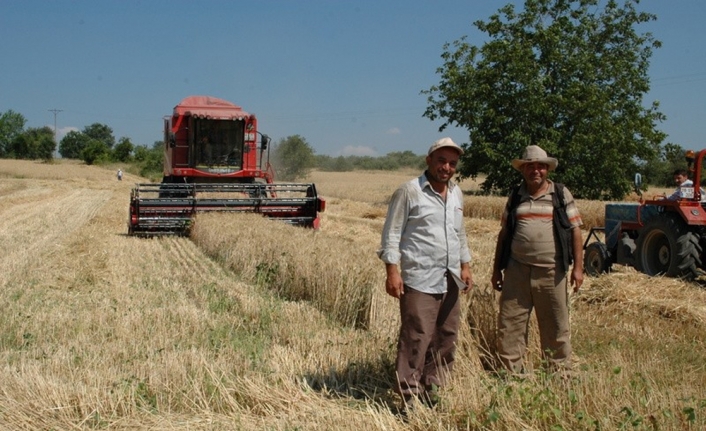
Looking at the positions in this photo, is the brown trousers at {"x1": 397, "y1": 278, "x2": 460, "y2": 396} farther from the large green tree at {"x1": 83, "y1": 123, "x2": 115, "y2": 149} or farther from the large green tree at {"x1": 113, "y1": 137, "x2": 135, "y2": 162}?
the large green tree at {"x1": 83, "y1": 123, "x2": 115, "y2": 149}

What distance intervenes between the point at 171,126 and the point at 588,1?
17.9m

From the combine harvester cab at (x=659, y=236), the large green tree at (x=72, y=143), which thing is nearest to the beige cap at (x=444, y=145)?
the combine harvester cab at (x=659, y=236)

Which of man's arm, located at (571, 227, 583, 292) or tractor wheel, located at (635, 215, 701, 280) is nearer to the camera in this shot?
man's arm, located at (571, 227, 583, 292)

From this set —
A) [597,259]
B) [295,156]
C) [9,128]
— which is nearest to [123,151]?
[295,156]

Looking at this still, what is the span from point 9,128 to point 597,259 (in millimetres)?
109808

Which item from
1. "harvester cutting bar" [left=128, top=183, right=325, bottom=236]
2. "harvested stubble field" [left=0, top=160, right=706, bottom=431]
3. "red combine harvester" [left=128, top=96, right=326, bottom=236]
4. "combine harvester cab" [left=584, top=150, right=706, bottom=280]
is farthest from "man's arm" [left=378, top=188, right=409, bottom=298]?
"red combine harvester" [left=128, top=96, right=326, bottom=236]

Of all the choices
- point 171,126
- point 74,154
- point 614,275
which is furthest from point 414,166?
point 614,275

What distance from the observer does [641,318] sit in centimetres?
688

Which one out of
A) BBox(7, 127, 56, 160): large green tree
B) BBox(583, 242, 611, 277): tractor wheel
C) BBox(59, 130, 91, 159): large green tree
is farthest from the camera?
BBox(59, 130, 91, 159): large green tree

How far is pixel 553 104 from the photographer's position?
2544 cm

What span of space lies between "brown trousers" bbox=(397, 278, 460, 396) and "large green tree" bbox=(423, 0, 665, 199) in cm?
2127

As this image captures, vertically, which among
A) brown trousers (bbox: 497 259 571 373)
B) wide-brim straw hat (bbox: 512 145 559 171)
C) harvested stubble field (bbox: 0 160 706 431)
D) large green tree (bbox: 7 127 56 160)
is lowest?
harvested stubble field (bbox: 0 160 706 431)

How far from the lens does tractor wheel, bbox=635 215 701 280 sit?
8713 millimetres

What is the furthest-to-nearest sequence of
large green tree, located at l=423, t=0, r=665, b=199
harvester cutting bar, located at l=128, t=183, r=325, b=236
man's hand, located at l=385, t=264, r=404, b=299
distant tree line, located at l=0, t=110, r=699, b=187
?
distant tree line, located at l=0, t=110, r=699, b=187
large green tree, located at l=423, t=0, r=665, b=199
harvester cutting bar, located at l=128, t=183, r=325, b=236
man's hand, located at l=385, t=264, r=404, b=299
